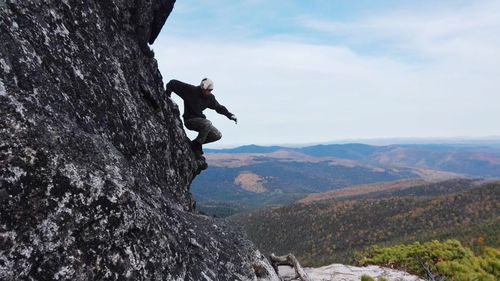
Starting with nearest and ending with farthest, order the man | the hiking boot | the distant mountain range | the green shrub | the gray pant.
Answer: the man
the gray pant
the hiking boot
the green shrub
the distant mountain range

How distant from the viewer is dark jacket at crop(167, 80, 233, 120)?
13.2m

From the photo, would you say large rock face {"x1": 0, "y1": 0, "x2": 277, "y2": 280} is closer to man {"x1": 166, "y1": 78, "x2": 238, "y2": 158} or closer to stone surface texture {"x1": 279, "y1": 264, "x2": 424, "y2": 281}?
man {"x1": 166, "y1": 78, "x2": 238, "y2": 158}

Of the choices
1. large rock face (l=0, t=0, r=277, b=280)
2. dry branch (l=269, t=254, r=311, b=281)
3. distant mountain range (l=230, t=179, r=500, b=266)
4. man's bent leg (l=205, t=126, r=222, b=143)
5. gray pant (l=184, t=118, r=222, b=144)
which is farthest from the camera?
distant mountain range (l=230, t=179, r=500, b=266)

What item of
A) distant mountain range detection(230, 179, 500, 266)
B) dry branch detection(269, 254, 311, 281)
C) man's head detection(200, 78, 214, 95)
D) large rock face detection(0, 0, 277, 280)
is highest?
man's head detection(200, 78, 214, 95)

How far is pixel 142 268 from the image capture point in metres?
6.41

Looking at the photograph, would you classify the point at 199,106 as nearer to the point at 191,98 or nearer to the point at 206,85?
the point at 191,98

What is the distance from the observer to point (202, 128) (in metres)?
13.6

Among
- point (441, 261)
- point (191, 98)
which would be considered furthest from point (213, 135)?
point (441, 261)

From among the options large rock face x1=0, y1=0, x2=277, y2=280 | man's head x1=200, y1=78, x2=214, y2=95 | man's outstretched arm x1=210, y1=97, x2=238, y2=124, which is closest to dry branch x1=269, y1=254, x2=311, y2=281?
large rock face x1=0, y1=0, x2=277, y2=280

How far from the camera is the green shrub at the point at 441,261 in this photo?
1594 cm

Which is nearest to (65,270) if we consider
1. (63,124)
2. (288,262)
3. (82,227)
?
(82,227)

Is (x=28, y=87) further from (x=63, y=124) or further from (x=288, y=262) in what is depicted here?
(x=288, y=262)

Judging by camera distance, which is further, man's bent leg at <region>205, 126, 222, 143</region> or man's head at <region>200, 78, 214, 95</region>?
man's bent leg at <region>205, 126, 222, 143</region>

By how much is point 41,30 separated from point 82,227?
3.78 metres
